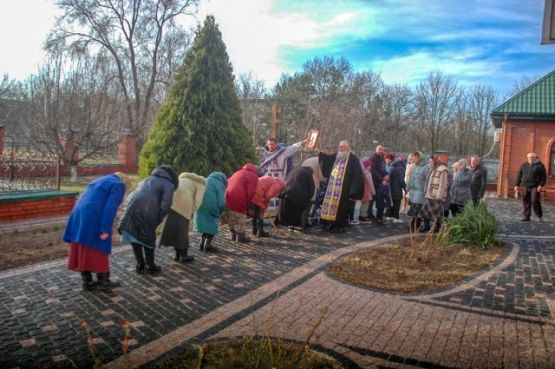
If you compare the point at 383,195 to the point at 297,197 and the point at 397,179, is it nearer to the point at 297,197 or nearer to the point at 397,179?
the point at 397,179

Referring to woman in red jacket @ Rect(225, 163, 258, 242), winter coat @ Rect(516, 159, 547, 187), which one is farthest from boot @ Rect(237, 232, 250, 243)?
winter coat @ Rect(516, 159, 547, 187)

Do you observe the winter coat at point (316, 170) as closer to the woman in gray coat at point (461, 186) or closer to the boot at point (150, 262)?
the woman in gray coat at point (461, 186)

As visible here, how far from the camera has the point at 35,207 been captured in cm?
1067

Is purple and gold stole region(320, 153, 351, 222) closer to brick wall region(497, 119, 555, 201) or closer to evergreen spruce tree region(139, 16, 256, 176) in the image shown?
evergreen spruce tree region(139, 16, 256, 176)

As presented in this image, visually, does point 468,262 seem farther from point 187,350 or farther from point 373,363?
point 187,350

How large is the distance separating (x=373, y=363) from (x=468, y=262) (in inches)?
176

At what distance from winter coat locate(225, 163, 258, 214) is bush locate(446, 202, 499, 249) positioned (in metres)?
3.88

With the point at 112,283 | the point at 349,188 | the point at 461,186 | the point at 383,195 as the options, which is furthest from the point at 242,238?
the point at 461,186

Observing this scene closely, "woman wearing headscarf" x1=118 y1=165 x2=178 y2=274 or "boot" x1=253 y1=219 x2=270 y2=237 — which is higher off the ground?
"woman wearing headscarf" x1=118 y1=165 x2=178 y2=274

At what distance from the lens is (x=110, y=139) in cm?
2350

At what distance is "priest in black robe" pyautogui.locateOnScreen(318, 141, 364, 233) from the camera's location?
10180 mm

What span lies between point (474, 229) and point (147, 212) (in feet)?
20.3

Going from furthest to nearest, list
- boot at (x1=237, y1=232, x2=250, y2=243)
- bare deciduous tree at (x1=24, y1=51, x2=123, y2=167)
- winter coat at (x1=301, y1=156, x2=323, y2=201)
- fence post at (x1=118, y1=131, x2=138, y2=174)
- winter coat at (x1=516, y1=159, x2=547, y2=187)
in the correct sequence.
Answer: fence post at (x1=118, y1=131, x2=138, y2=174)
bare deciduous tree at (x1=24, y1=51, x2=123, y2=167)
winter coat at (x1=516, y1=159, x2=547, y2=187)
winter coat at (x1=301, y1=156, x2=323, y2=201)
boot at (x1=237, y1=232, x2=250, y2=243)

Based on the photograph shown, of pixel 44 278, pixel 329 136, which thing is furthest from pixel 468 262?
pixel 329 136
